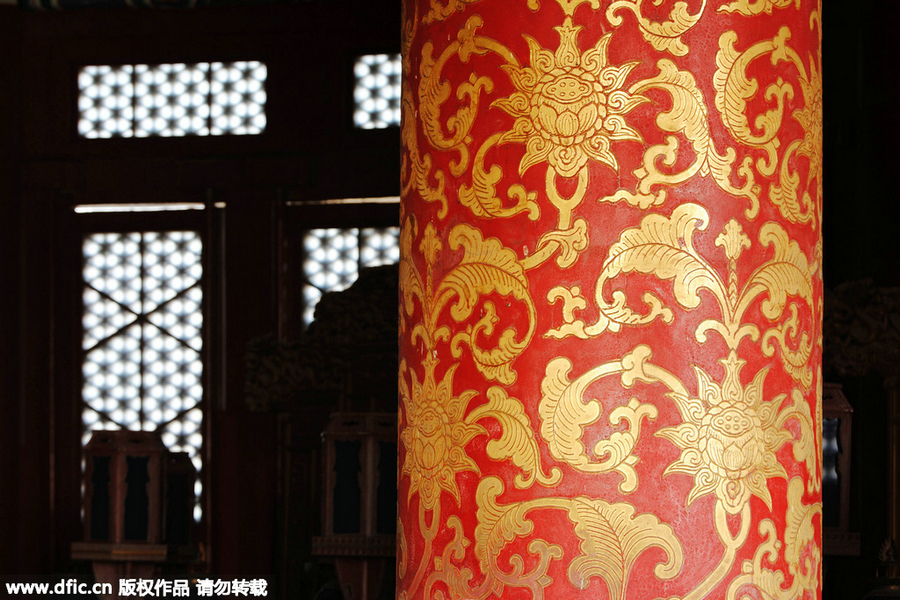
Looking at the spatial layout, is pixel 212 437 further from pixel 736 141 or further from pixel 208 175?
pixel 736 141

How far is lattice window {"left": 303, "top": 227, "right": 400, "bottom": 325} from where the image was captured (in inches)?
157

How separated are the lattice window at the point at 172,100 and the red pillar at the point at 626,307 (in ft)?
10.5

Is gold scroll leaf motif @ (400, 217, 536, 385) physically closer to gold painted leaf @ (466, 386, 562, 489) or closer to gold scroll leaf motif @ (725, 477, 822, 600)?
gold painted leaf @ (466, 386, 562, 489)

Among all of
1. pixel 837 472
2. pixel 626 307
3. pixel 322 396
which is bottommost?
pixel 837 472

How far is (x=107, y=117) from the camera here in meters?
4.20

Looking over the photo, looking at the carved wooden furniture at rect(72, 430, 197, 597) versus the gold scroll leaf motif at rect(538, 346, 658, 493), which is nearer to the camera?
the gold scroll leaf motif at rect(538, 346, 658, 493)

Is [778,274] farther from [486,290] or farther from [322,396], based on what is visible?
[322,396]

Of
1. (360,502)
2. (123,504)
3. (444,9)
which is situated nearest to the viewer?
(444,9)

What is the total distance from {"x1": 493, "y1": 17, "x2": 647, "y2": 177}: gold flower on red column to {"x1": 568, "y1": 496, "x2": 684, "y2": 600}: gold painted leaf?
0.33 metres

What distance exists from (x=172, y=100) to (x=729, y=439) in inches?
142

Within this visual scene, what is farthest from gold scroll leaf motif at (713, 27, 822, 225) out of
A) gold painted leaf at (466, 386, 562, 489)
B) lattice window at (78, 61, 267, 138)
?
lattice window at (78, 61, 267, 138)

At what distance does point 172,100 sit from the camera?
415cm

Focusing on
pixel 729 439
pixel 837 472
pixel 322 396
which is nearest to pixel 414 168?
pixel 729 439

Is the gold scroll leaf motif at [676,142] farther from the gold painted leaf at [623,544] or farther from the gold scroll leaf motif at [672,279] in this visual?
the gold painted leaf at [623,544]
